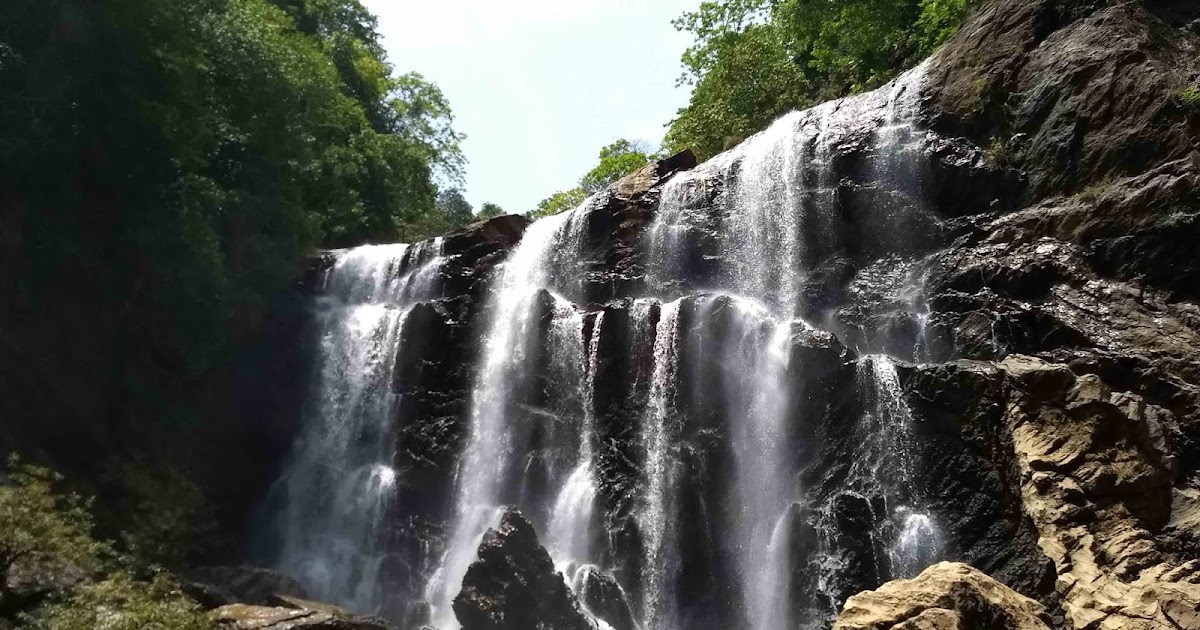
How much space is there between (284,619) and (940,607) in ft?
29.4

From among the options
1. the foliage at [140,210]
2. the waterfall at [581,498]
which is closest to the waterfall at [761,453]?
the waterfall at [581,498]

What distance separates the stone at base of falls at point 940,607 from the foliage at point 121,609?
7.73 meters

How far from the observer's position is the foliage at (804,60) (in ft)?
85.8

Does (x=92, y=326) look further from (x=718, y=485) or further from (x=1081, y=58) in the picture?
(x=1081, y=58)

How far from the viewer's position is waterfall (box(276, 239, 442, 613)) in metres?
19.6

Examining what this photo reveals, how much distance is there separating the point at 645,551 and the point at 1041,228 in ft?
30.7

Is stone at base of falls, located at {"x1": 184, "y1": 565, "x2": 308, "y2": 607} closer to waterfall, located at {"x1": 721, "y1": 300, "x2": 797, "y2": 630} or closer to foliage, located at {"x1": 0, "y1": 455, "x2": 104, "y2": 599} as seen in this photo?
foliage, located at {"x1": 0, "y1": 455, "x2": 104, "y2": 599}

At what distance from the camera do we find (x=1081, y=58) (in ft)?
52.6

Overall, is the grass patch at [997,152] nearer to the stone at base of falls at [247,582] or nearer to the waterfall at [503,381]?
the waterfall at [503,381]

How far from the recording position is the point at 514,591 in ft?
44.4

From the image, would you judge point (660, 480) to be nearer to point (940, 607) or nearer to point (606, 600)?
point (606, 600)

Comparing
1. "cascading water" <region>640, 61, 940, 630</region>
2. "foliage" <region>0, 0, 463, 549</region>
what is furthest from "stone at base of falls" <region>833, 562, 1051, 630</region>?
"foliage" <region>0, 0, 463, 549</region>

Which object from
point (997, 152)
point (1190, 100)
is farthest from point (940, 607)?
point (997, 152)

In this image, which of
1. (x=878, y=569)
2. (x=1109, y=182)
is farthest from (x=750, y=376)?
(x=1109, y=182)
